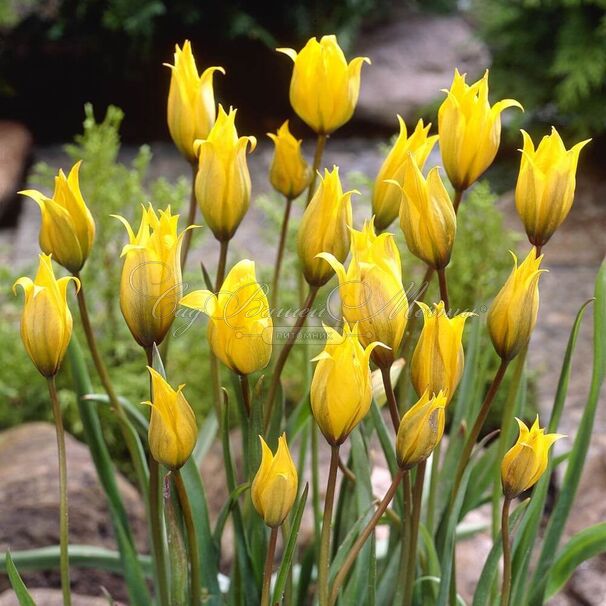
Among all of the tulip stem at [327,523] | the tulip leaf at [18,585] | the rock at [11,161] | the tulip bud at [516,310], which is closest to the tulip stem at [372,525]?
the tulip stem at [327,523]

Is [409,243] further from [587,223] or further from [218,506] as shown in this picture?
[587,223]

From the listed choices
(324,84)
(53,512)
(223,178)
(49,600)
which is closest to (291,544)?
(223,178)

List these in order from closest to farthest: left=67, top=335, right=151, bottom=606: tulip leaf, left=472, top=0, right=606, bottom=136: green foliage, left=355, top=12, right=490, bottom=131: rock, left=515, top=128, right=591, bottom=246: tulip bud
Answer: left=515, top=128, right=591, bottom=246: tulip bud < left=67, top=335, right=151, bottom=606: tulip leaf < left=472, top=0, right=606, bottom=136: green foliage < left=355, top=12, right=490, bottom=131: rock

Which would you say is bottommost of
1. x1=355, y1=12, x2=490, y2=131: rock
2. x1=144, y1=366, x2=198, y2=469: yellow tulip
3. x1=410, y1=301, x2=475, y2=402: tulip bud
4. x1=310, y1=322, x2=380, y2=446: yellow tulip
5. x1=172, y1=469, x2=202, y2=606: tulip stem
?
x1=172, y1=469, x2=202, y2=606: tulip stem

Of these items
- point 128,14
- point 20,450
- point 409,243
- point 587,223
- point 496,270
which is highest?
point 128,14

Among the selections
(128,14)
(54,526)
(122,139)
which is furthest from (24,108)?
(54,526)

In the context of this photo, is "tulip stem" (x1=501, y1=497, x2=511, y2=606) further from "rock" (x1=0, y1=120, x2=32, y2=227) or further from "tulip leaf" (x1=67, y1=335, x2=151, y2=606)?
"rock" (x1=0, y1=120, x2=32, y2=227)

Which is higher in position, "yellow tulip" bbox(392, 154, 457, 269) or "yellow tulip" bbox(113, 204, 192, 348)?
"yellow tulip" bbox(392, 154, 457, 269)

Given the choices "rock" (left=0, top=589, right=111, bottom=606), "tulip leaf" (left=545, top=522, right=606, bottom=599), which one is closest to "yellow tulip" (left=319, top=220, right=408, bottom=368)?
"tulip leaf" (left=545, top=522, right=606, bottom=599)
